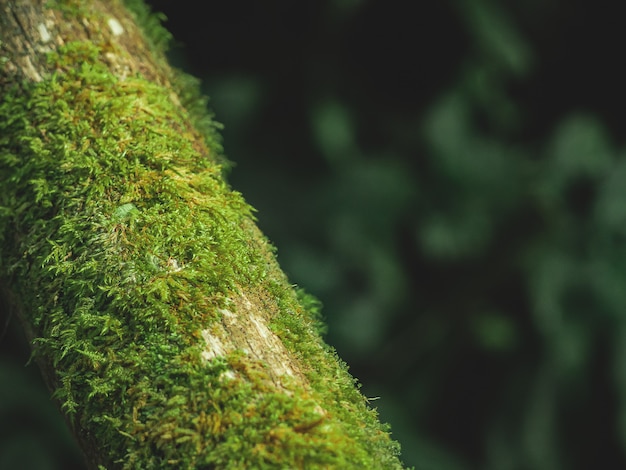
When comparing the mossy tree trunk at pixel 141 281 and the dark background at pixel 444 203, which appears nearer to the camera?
the mossy tree trunk at pixel 141 281

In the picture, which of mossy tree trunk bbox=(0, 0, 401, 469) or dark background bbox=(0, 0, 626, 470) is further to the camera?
dark background bbox=(0, 0, 626, 470)

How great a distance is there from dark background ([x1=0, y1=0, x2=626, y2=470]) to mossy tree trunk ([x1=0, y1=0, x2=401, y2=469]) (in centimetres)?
161

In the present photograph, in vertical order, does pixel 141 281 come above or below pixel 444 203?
below

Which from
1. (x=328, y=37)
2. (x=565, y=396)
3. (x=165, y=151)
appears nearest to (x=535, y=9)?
(x=328, y=37)

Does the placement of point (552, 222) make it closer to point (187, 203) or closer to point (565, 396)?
point (565, 396)

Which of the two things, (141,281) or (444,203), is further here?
(444,203)

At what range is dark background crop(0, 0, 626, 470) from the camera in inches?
104

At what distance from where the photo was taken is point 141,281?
0.93 metres

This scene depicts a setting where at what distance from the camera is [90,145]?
1098mm

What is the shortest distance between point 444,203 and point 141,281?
1970 mm

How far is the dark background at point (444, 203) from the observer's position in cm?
264

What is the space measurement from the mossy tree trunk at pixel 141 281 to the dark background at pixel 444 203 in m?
1.61

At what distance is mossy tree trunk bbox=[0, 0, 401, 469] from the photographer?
2.66ft

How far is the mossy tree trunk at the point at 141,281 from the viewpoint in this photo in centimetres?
81
